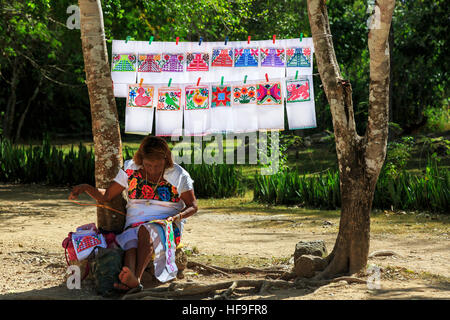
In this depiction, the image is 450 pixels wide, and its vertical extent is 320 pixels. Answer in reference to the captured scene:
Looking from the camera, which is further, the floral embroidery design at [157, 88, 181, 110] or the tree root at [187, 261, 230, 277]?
the floral embroidery design at [157, 88, 181, 110]

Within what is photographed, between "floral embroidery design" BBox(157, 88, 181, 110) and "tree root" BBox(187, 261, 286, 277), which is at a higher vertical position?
"floral embroidery design" BBox(157, 88, 181, 110)

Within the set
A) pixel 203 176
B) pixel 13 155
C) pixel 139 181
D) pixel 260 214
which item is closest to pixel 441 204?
pixel 260 214

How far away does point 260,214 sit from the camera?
328 inches

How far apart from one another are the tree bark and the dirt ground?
1.06 feet

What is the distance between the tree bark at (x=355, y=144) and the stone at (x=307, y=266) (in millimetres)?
79

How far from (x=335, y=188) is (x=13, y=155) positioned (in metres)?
6.21

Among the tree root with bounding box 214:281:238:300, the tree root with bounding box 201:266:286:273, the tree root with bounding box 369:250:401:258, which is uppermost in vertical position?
the tree root with bounding box 369:250:401:258

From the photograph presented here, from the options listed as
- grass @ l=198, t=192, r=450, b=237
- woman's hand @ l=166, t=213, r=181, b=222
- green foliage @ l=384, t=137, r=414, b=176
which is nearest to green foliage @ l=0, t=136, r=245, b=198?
grass @ l=198, t=192, r=450, b=237

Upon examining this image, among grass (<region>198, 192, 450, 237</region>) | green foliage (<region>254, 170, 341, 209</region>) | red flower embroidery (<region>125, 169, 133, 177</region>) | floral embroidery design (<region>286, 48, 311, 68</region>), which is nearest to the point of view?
red flower embroidery (<region>125, 169, 133, 177</region>)

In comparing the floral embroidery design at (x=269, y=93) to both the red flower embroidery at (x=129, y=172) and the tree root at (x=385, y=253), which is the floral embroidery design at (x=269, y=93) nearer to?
the tree root at (x=385, y=253)

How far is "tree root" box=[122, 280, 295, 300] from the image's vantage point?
4.23 m

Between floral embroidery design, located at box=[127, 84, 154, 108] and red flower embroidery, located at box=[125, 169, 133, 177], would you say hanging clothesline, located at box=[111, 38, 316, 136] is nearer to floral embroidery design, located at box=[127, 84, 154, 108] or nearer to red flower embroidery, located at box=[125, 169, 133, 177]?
floral embroidery design, located at box=[127, 84, 154, 108]

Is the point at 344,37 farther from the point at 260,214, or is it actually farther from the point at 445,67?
the point at 260,214

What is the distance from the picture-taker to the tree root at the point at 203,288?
13.9 feet
